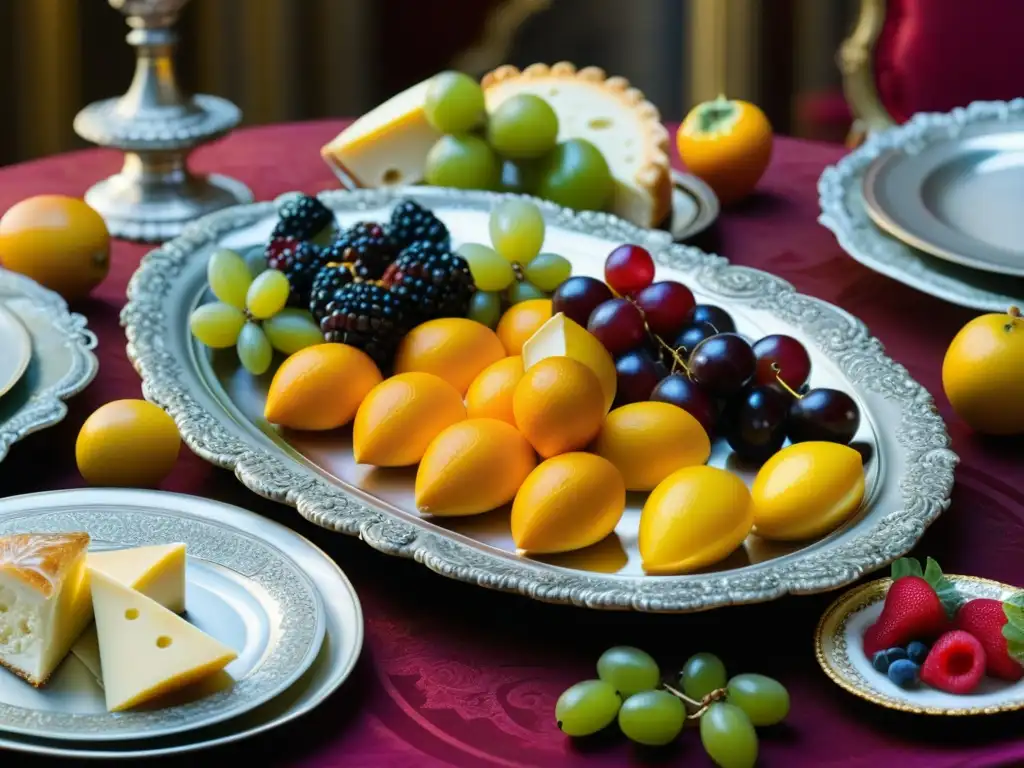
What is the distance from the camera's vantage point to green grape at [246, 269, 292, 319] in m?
0.92

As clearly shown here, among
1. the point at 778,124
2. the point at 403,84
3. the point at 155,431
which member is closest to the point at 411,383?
the point at 155,431

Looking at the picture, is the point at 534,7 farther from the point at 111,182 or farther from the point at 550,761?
the point at 550,761

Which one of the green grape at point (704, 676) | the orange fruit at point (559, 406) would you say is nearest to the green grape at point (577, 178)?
the orange fruit at point (559, 406)

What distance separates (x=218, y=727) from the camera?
58 centimetres

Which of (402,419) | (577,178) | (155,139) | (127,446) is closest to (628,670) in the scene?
(402,419)

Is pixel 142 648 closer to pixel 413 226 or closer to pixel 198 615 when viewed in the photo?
pixel 198 615

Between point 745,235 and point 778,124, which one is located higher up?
point 745,235

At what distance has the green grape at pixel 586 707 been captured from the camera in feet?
1.93

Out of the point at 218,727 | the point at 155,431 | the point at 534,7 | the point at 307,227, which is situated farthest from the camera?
the point at 534,7

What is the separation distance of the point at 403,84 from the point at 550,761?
6.61ft

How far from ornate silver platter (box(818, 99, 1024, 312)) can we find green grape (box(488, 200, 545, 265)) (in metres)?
0.26

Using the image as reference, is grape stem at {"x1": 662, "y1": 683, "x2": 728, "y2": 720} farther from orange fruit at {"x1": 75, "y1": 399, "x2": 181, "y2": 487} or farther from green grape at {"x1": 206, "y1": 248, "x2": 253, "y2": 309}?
green grape at {"x1": 206, "y1": 248, "x2": 253, "y2": 309}

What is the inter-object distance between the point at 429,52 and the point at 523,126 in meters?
1.32

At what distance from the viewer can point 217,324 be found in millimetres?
920
